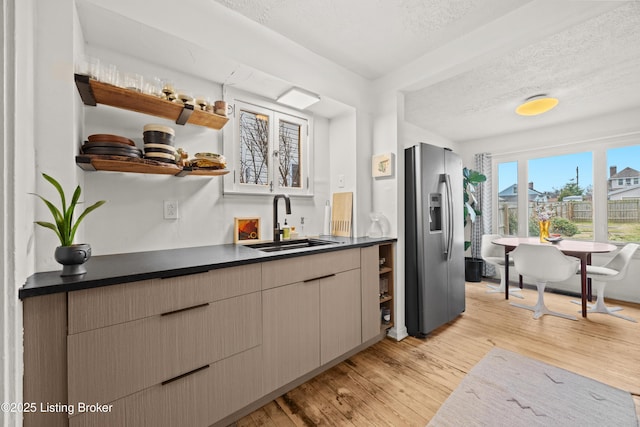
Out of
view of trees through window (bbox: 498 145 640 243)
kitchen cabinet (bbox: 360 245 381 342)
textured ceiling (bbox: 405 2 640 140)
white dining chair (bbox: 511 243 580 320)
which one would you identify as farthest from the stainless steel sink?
view of trees through window (bbox: 498 145 640 243)

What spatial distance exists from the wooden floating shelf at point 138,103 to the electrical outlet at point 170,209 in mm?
560

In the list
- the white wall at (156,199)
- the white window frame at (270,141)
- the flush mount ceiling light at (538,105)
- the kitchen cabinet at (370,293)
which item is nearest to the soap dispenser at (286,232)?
the white wall at (156,199)

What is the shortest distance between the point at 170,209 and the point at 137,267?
2.27 feet

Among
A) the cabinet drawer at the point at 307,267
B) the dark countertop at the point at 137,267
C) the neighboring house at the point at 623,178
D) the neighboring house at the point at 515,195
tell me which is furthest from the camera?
the neighboring house at the point at 515,195

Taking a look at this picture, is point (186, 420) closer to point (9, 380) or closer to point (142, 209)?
point (9, 380)

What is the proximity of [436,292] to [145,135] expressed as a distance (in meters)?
2.73

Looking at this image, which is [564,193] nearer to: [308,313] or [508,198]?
[508,198]

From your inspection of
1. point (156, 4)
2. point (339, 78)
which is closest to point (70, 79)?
point (156, 4)

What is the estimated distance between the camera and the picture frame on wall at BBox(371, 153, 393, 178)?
2.54 m

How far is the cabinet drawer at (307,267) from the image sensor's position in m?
1.59

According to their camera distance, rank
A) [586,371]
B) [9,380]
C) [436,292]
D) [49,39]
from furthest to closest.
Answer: [436,292] < [586,371] < [49,39] < [9,380]

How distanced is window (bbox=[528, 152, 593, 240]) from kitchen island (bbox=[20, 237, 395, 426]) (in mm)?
4325

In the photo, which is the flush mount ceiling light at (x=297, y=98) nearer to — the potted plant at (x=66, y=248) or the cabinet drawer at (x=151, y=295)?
the cabinet drawer at (x=151, y=295)

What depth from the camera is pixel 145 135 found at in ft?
5.19
